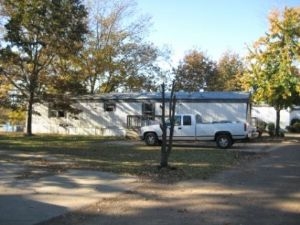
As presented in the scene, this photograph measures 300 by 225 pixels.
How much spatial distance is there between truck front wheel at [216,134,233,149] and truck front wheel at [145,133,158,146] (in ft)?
10.6

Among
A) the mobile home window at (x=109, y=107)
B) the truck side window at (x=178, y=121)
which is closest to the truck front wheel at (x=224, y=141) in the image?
the truck side window at (x=178, y=121)

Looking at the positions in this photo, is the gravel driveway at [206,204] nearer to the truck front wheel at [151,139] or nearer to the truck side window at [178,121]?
the truck side window at [178,121]

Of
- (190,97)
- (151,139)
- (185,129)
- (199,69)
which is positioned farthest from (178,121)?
(199,69)

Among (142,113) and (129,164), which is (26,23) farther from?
(129,164)

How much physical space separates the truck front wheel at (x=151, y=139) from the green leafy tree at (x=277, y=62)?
12.2m

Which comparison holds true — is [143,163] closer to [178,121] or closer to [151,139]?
[178,121]

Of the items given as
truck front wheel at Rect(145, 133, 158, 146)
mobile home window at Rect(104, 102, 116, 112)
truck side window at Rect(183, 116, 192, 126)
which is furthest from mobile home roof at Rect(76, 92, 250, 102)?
truck side window at Rect(183, 116, 192, 126)

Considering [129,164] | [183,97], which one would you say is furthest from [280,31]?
[129,164]

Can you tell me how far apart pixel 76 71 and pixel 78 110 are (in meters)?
6.20

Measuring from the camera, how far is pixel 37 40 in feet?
118

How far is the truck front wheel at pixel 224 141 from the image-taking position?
28.1 meters

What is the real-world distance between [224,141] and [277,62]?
12964 millimetres

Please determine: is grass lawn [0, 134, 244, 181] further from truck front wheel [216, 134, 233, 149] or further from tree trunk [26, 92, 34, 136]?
tree trunk [26, 92, 34, 136]

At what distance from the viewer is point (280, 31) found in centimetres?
3878
